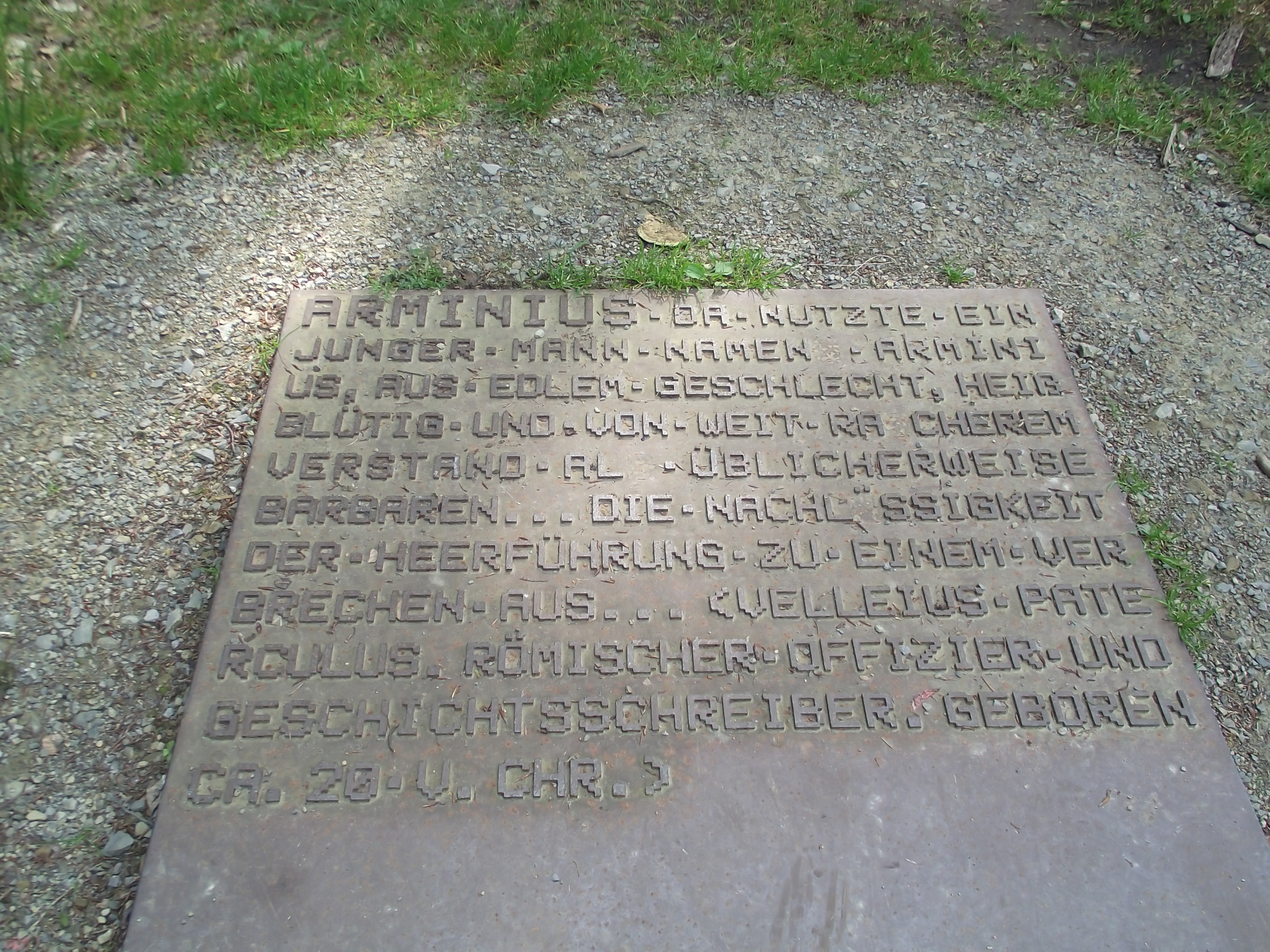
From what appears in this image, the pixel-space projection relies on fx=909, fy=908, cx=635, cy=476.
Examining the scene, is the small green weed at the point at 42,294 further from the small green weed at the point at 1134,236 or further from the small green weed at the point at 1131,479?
the small green weed at the point at 1134,236

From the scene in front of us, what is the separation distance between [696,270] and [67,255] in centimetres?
220

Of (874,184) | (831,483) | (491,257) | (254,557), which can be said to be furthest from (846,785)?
(874,184)

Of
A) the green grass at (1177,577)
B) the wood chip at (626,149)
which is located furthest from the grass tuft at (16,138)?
the green grass at (1177,577)

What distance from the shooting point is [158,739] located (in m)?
2.35

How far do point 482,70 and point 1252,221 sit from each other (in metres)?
3.17

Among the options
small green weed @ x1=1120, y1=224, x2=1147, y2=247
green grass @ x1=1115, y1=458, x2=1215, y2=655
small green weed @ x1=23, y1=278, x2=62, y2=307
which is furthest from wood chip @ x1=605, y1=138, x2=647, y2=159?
green grass @ x1=1115, y1=458, x2=1215, y2=655

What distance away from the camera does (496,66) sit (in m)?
3.89

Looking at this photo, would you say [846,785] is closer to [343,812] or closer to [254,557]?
[343,812]

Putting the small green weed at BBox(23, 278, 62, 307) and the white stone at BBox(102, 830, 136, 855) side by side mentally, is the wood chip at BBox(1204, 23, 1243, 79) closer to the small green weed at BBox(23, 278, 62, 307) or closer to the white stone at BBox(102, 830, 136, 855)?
the small green weed at BBox(23, 278, 62, 307)

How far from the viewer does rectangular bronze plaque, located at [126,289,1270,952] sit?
2021 mm

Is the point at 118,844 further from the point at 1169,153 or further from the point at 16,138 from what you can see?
the point at 1169,153

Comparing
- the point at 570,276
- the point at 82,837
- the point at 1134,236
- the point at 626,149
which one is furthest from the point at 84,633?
the point at 1134,236

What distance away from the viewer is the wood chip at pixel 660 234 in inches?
131

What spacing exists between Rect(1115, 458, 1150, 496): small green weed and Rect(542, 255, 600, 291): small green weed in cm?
182
